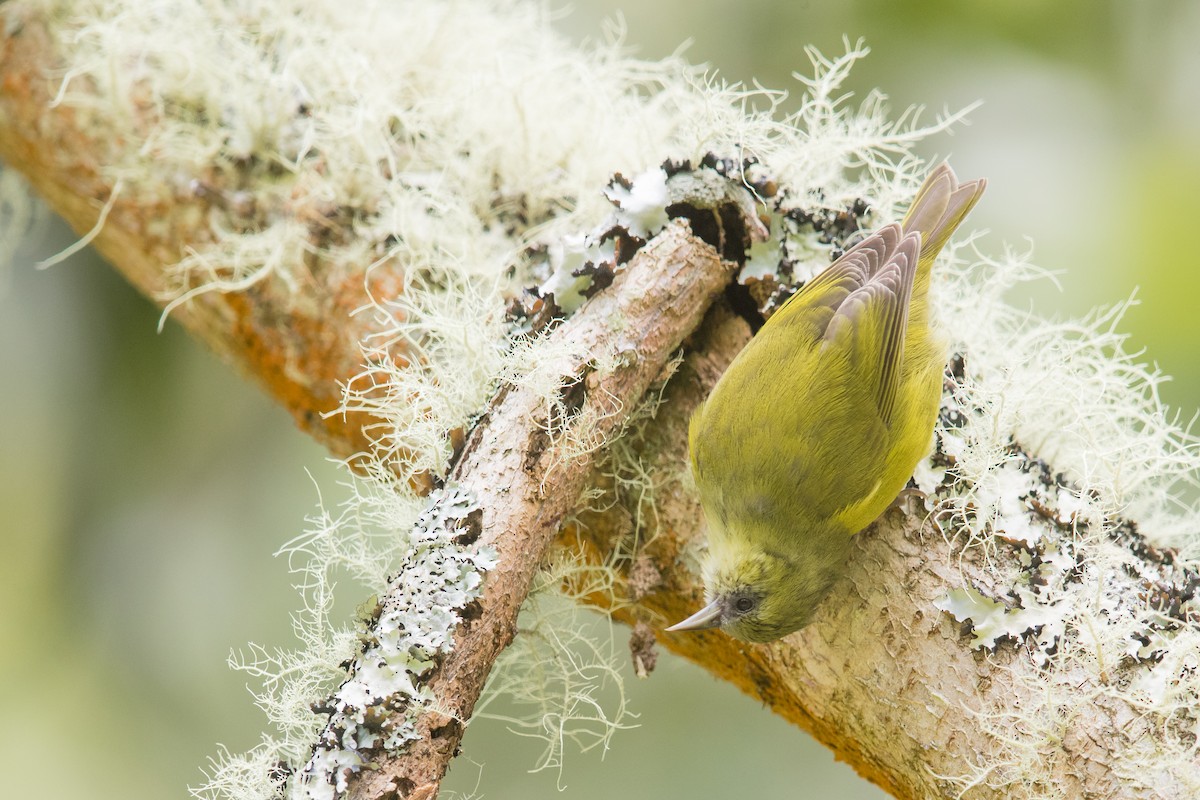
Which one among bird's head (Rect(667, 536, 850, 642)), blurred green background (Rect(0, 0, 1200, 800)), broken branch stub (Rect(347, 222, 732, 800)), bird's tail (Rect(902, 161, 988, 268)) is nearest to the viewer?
broken branch stub (Rect(347, 222, 732, 800))

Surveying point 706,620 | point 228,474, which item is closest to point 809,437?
point 706,620

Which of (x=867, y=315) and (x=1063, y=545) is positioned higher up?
(x=867, y=315)

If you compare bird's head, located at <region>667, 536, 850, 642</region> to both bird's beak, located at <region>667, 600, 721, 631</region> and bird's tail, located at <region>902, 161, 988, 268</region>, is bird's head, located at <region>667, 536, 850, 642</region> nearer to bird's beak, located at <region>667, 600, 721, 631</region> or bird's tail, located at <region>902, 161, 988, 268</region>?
bird's beak, located at <region>667, 600, 721, 631</region>

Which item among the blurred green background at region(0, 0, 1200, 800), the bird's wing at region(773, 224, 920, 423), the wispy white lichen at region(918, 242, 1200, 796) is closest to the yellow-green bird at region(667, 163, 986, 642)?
the bird's wing at region(773, 224, 920, 423)

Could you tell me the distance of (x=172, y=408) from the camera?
125 inches

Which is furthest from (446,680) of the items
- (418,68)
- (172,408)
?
(172,408)

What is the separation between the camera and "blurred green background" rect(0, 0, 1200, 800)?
9.53ft

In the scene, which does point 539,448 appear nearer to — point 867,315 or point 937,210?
point 867,315

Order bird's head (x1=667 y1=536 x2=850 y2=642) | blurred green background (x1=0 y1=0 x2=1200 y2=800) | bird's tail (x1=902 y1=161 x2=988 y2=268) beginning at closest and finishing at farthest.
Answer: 1. bird's head (x1=667 y1=536 x2=850 y2=642)
2. bird's tail (x1=902 y1=161 x2=988 y2=268)
3. blurred green background (x1=0 y1=0 x2=1200 y2=800)

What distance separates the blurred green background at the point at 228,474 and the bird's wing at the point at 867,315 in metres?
1.56

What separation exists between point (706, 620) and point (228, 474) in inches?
88.0

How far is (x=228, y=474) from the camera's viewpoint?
320cm

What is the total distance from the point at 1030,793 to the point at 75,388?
2.95 meters

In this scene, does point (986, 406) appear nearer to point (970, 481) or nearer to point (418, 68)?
point (970, 481)
